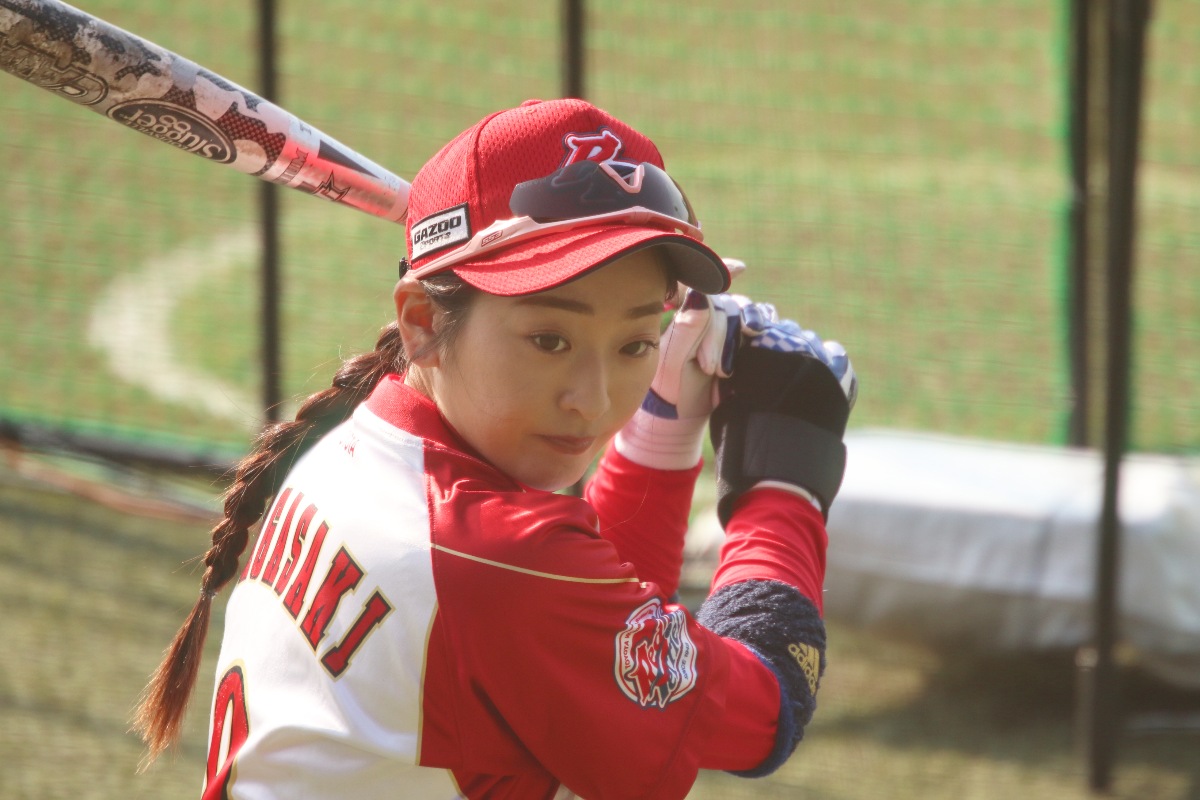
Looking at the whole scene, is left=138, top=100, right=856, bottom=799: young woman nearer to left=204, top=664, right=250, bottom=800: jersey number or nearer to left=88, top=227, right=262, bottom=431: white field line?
left=204, top=664, right=250, bottom=800: jersey number

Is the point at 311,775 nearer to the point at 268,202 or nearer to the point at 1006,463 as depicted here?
the point at 268,202

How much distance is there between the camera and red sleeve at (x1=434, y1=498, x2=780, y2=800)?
47.5 inches

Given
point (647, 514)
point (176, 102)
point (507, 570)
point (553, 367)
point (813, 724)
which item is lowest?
point (813, 724)

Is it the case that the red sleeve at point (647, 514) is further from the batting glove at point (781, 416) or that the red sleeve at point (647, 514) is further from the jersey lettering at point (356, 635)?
the jersey lettering at point (356, 635)

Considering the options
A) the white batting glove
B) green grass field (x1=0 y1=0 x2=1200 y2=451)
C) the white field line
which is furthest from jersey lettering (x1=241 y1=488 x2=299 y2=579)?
the white field line

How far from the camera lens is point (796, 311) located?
184 inches

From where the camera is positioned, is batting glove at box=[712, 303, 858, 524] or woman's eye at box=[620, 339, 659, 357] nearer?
woman's eye at box=[620, 339, 659, 357]

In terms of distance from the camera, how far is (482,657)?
121 cm

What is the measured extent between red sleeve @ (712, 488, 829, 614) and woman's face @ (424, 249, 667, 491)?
0.25 meters

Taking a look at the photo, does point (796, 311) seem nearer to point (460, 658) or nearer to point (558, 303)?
point (558, 303)

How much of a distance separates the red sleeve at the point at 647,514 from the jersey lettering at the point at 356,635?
52cm

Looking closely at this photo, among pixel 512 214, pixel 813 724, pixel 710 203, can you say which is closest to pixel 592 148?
pixel 512 214

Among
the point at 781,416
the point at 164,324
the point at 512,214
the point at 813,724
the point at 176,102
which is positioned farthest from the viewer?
the point at 164,324

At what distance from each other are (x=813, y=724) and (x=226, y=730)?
209cm
